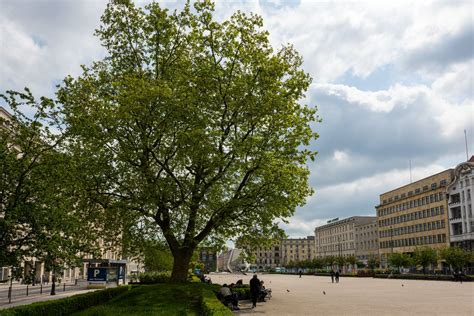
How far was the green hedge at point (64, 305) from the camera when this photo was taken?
16.5m

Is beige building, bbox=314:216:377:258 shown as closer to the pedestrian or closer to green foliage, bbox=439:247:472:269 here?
green foliage, bbox=439:247:472:269

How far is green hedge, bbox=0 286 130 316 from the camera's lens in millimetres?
16525

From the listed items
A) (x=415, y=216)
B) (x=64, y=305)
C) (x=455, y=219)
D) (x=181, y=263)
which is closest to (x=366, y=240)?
(x=415, y=216)

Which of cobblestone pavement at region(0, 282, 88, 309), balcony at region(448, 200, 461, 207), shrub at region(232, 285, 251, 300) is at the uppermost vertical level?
balcony at region(448, 200, 461, 207)

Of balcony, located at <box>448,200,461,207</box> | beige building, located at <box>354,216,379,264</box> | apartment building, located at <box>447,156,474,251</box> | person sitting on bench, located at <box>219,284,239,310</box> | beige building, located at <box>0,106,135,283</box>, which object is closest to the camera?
beige building, located at <box>0,106,135,283</box>

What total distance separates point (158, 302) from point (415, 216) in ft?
344

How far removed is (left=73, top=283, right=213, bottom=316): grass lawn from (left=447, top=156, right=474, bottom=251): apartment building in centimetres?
7815

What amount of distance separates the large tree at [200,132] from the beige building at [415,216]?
8487 cm

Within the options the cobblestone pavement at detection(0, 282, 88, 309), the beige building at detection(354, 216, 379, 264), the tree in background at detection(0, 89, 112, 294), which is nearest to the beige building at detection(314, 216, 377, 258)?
the beige building at detection(354, 216, 379, 264)

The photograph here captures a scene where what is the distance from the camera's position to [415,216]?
11531cm

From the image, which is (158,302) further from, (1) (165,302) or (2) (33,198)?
(2) (33,198)

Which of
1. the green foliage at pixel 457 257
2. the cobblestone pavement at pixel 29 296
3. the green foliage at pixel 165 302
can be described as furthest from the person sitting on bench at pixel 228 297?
the green foliage at pixel 457 257

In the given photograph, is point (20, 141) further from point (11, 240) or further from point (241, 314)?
point (241, 314)

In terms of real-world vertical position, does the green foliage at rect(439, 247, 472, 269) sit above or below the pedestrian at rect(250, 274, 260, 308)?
above
